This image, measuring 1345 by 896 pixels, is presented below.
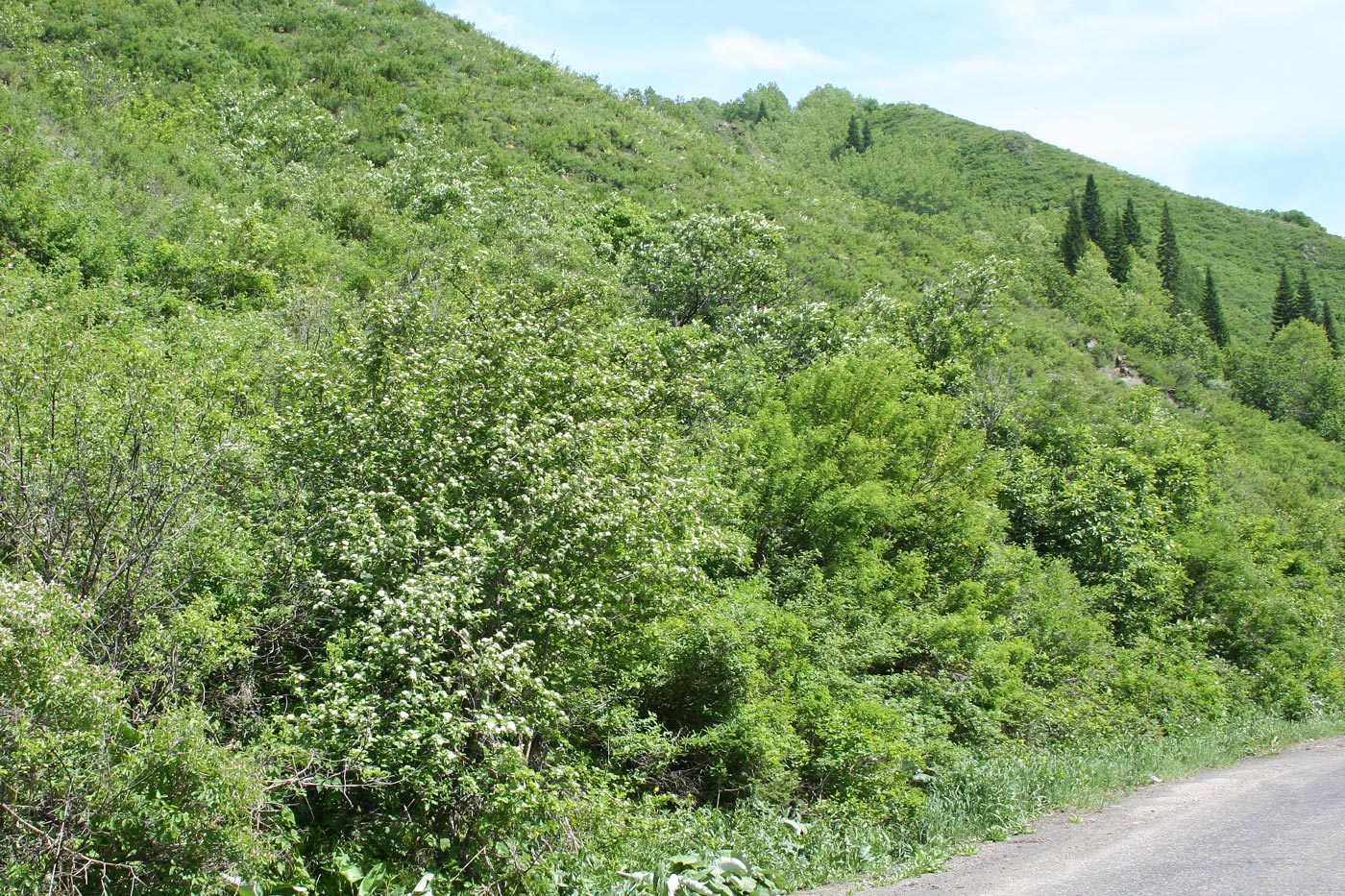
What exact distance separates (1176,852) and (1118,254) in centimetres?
8880

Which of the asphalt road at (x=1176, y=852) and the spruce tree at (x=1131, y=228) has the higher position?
the spruce tree at (x=1131, y=228)

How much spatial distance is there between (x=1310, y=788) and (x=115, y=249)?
21749 millimetres

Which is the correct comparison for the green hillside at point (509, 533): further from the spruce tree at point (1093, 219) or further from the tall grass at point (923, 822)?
the spruce tree at point (1093, 219)

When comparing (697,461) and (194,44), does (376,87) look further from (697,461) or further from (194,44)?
(697,461)

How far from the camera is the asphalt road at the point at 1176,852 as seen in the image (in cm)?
721

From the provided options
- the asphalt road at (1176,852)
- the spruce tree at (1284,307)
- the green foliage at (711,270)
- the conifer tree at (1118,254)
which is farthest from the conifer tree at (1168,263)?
the asphalt road at (1176,852)

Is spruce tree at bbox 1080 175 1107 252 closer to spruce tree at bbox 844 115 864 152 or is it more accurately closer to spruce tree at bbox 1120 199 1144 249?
spruce tree at bbox 1120 199 1144 249

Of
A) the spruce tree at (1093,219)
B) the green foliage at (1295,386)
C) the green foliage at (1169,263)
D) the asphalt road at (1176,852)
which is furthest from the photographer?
the green foliage at (1169,263)

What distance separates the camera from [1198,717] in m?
17.1

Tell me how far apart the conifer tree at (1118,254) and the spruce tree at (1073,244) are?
2.90 meters

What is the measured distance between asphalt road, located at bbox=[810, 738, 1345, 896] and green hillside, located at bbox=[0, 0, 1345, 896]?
29.3 inches

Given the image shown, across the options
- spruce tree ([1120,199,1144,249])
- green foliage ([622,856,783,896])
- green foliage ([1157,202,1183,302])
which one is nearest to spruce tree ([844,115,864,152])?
spruce tree ([1120,199,1144,249])

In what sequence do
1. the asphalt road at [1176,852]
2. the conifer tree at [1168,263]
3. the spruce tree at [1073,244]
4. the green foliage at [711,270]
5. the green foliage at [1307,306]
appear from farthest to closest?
the green foliage at [1307,306] → the conifer tree at [1168,263] → the spruce tree at [1073,244] → the green foliage at [711,270] → the asphalt road at [1176,852]

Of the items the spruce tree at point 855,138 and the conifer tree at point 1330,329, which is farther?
the spruce tree at point 855,138
